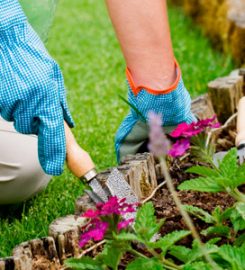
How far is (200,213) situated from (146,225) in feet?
1.13

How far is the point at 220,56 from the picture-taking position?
14.6 feet

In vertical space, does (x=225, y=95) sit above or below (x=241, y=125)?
above

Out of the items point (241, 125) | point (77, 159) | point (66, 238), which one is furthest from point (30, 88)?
point (241, 125)

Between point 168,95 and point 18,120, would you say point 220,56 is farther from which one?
point 18,120

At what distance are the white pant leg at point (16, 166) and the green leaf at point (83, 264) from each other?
814 mm

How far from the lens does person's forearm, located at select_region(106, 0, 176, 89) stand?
2.09m

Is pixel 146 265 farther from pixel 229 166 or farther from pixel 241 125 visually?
pixel 241 125

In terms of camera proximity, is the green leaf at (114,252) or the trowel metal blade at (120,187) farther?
the trowel metal blade at (120,187)

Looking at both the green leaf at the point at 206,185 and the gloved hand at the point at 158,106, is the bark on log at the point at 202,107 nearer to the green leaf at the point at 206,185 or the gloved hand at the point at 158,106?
the gloved hand at the point at 158,106

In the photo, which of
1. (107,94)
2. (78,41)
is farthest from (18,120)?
(78,41)

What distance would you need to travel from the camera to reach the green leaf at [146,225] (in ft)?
5.05

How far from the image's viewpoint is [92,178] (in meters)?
2.05

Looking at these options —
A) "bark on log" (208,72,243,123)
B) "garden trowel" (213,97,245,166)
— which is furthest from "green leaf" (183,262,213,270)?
"bark on log" (208,72,243,123)

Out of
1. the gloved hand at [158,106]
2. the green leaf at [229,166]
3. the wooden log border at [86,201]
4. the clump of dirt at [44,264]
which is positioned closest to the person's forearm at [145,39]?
the gloved hand at [158,106]
